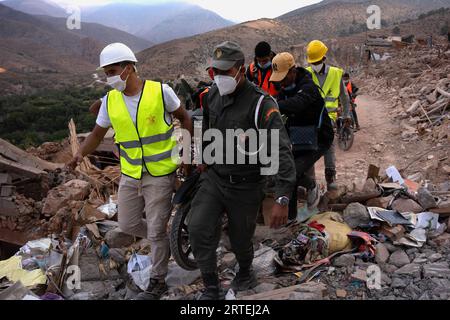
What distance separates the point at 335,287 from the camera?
3389 millimetres

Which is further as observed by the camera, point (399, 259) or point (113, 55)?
point (399, 259)

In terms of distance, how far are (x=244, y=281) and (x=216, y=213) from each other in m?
0.70

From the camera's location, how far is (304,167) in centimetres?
413

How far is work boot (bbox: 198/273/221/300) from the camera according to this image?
3172 millimetres

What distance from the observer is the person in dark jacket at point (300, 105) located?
3.88 m

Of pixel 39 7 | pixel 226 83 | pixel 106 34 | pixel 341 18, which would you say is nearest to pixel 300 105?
pixel 226 83

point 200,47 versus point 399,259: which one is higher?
point 200,47

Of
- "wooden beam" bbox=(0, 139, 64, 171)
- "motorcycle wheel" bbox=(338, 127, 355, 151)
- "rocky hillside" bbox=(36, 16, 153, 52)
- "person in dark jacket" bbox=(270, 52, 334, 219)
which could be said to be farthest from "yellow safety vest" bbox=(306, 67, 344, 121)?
"rocky hillside" bbox=(36, 16, 153, 52)

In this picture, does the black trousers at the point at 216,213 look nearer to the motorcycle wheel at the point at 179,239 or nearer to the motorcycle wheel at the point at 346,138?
the motorcycle wheel at the point at 179,239

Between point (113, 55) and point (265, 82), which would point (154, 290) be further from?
point (265, 82)

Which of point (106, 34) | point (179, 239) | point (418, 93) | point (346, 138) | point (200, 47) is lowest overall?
point (179, 239)

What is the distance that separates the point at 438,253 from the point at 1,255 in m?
6.22

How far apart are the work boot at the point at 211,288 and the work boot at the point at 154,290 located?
0.42 meters
